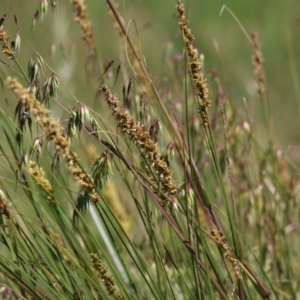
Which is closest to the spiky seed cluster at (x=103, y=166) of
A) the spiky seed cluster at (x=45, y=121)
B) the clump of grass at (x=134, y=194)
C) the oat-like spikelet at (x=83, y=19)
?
the clump of grass at (x=134, y=194)

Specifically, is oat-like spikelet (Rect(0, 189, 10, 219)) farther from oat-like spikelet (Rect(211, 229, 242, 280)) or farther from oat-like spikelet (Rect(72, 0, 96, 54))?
oat-like spikelet (Rect(72, 0, 96, 54))

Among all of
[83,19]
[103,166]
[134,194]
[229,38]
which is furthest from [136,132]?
[229,38]

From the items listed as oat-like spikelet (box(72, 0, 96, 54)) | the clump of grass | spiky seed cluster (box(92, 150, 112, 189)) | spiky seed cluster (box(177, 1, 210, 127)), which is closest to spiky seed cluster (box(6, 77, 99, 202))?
the clump of grass

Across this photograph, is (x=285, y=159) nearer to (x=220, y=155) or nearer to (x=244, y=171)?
(x=244, y=171)

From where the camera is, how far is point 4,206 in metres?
1.25

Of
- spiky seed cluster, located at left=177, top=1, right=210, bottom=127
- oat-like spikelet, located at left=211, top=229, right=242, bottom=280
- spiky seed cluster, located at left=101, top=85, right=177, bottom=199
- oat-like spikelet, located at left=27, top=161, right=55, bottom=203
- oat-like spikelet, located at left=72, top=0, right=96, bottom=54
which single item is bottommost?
oat-like spikelet, located at left=27, top=161, right=55, bottom=203

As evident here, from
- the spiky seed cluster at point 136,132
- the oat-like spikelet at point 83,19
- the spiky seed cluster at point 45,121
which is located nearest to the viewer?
the spiky seed cluster at point 45,121

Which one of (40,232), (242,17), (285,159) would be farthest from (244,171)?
(242,17)

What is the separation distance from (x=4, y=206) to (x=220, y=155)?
28.6 inches

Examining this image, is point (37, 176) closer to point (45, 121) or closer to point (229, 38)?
point (45, 121)

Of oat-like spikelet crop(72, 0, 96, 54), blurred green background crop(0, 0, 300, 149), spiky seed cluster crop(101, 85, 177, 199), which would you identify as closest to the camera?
spiky seed cluster crop(101, 85, 177, 199)

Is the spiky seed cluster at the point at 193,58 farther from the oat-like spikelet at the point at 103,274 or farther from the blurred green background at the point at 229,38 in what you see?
the blurred green background at the point at 229,38

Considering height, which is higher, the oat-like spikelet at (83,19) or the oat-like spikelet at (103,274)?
the oat-like spikelet at (83,19)

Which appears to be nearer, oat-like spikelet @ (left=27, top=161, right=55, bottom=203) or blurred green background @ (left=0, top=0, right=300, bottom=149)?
oat-like spikelet @ (left=27, top=161, right=55, bottom=203)
